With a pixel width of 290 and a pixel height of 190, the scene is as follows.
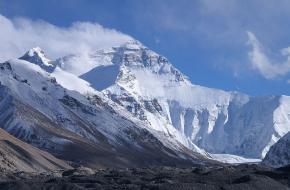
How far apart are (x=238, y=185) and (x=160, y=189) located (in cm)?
1983

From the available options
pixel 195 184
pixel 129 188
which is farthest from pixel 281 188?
pixel 129 188

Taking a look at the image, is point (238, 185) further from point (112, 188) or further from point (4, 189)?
point (4, 189)

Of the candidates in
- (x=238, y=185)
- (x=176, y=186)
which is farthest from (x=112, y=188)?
(x=238, y=185)

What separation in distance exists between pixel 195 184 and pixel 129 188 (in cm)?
1653

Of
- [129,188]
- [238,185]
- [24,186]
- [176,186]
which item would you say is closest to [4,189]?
[24,186]

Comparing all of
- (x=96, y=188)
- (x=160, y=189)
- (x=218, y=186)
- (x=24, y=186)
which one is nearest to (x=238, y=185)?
(x=218, y=186)

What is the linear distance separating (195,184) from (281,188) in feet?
69.9

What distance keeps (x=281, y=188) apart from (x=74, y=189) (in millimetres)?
51180

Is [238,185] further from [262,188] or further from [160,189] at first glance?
[160,189]

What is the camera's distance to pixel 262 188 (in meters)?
195

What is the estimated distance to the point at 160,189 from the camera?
625 ft

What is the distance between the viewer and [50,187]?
199375 millimetres

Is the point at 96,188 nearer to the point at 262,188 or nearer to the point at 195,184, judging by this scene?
the point at 195,184

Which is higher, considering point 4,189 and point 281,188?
point 281,188
